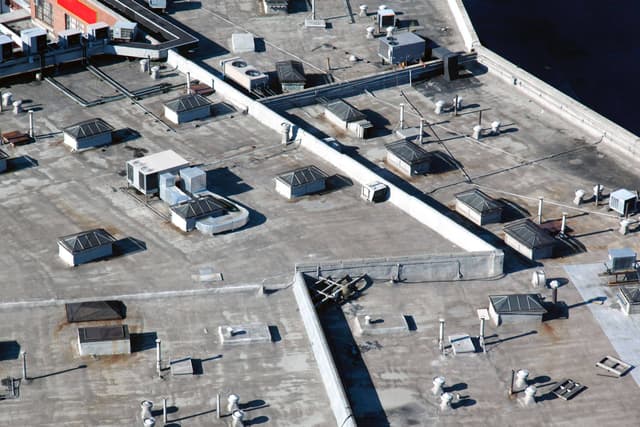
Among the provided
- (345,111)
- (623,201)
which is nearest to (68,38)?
(345,111)

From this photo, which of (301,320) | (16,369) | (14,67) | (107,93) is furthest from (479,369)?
(14,67)

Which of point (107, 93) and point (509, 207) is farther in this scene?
point (107, 93)

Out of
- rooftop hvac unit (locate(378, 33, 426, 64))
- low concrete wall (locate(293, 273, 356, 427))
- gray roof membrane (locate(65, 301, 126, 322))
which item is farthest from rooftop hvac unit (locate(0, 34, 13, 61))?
low concrete wall (locate(293, 273, 356, 427))

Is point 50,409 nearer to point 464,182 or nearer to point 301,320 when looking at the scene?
point 301,320

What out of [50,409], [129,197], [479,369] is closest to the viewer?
[50,409]

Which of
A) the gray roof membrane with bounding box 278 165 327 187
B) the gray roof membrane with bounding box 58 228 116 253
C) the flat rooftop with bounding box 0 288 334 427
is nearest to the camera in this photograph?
the flat rooftop with bounding box 0 288 334 427

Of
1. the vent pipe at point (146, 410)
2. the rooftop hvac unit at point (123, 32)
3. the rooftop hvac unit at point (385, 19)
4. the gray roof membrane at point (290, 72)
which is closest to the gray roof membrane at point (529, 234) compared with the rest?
the gray roof membrane at point (290, 72)

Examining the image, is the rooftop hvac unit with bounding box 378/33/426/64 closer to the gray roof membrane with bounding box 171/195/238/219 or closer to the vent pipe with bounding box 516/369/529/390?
the gray roof membrane with bounding box 171/195/238/219
